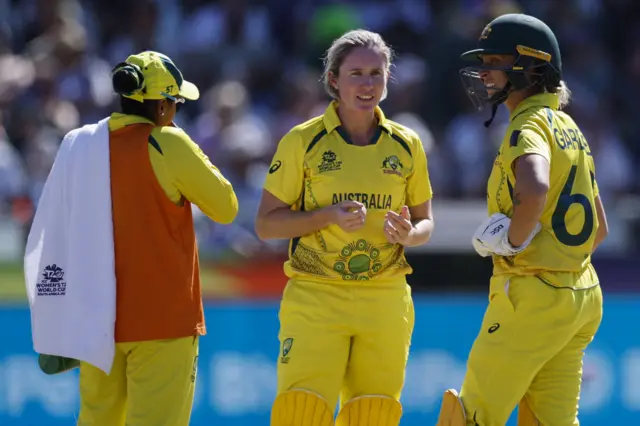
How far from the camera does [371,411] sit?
15.1ft

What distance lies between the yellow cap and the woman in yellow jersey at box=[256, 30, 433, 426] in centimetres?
54

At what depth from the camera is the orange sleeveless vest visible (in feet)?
14.2

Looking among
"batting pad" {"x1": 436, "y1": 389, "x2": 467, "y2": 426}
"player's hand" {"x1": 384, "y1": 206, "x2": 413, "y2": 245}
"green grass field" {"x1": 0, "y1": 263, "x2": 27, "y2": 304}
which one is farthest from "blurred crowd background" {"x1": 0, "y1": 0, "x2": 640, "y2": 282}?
"batting pad" {"x1": 436, "y1": 389, "x2": 467, "y2": 426}

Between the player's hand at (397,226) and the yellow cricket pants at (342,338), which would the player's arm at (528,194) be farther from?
the yellow cricket pants at (342,338)

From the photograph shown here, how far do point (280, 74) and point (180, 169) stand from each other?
20.7ft

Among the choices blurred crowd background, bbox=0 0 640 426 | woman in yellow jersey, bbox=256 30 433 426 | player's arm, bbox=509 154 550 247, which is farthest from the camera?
blurred crowd background, bbox=0 0 640 426

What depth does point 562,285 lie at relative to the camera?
4312 millimetres

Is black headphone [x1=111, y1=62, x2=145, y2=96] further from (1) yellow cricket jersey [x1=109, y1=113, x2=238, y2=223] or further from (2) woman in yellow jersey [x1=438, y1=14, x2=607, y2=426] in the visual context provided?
(2) woman in yellow jersey [x1=438, y1=14, x2=607, y2=426]

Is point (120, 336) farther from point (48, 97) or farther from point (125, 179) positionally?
point (48, 97)

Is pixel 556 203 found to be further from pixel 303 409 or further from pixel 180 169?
pixel 180 169

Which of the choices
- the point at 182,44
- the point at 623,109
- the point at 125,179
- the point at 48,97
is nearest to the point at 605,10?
the point at 623,109

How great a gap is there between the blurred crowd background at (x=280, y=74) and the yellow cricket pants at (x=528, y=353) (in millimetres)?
4220

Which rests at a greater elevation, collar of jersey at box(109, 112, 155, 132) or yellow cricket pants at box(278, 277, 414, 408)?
collar of jersey at box(109, 112, 155, 132)

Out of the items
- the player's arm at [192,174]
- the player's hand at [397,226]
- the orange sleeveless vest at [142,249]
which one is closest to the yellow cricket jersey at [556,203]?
the player's hand at [397,226]
